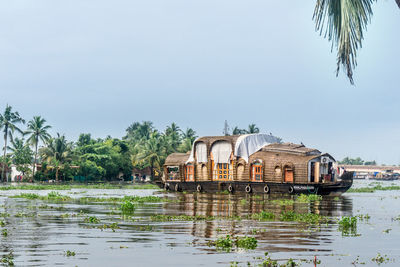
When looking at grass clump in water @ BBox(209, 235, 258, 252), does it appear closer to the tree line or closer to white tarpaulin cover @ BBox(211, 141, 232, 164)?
white tarpaulin cover @ BBox(211, 141, 232, 164)

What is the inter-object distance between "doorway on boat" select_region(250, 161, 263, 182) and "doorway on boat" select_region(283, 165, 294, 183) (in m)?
2.68

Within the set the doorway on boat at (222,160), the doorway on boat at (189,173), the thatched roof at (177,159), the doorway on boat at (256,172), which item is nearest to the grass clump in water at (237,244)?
the doorway on boat at (256,172)

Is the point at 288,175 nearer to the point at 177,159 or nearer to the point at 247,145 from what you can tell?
the point at 247,145

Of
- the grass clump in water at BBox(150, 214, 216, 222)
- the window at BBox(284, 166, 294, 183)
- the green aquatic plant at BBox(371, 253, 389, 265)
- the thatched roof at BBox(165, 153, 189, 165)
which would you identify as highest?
the thatched roof at BBox(165, 153, 189, 165)

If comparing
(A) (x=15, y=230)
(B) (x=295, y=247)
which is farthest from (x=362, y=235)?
(A) (x=15, y=230)

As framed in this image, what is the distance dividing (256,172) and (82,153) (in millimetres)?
52595

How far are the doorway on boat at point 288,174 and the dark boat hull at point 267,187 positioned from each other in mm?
494

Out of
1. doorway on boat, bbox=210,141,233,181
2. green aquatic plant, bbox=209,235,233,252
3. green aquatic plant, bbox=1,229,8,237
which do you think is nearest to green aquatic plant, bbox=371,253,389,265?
green aquatic plant, bbox=209,235,233,252

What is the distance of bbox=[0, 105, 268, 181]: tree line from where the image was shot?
7650cm

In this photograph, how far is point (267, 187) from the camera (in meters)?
40.5

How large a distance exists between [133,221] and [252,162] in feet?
82.7

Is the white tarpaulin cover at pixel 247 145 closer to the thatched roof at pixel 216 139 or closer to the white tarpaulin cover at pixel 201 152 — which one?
the thatched roof at pixel 216 139

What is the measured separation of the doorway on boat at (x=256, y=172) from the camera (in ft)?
139

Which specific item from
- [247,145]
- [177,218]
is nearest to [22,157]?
[247,145]
